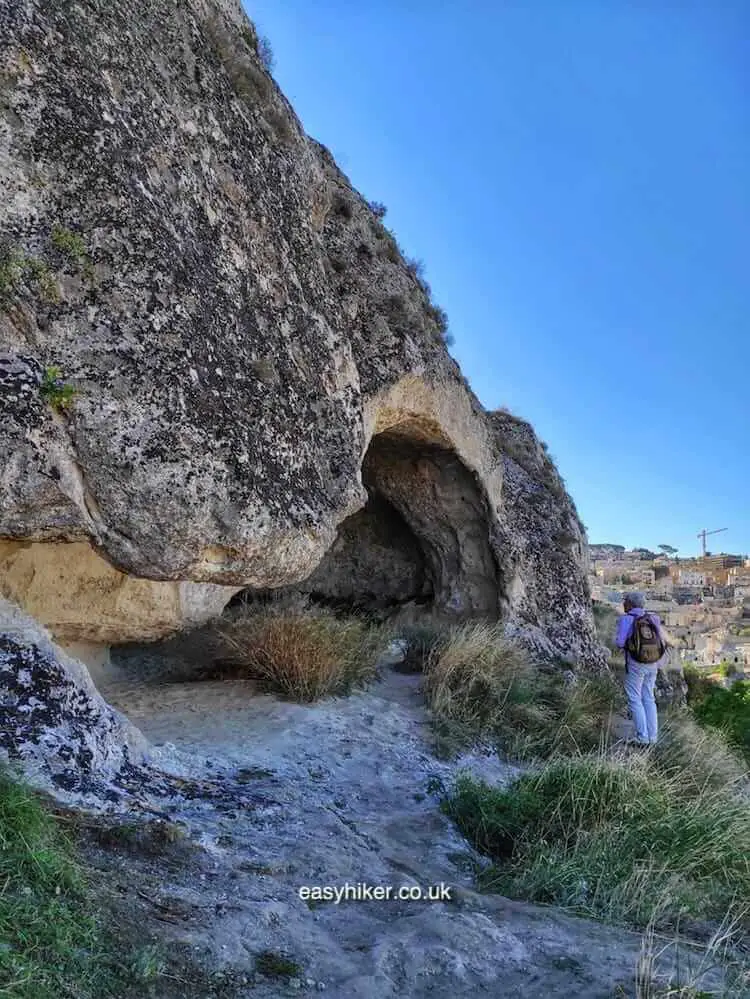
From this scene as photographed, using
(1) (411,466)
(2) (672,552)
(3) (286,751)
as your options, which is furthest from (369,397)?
(2) (672,552)

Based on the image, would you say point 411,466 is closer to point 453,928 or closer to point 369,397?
point 369,397

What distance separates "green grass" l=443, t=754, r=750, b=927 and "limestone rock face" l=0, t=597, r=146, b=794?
2005 mm

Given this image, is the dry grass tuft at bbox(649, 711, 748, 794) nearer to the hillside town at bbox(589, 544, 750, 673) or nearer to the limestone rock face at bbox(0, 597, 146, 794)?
the limestone rock face at bbox(0, 597, 146, 794)

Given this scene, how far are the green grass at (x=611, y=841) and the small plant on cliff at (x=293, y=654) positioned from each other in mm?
2053

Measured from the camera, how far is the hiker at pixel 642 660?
7316mm

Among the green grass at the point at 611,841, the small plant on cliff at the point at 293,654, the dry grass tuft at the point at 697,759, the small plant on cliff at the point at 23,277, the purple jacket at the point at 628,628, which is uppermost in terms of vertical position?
the small plant on cliff at the point at 23,277

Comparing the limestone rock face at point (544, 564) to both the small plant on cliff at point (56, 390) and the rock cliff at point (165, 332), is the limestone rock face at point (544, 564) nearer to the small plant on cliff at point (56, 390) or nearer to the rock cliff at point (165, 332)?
the rock cliff at point (165, 332)

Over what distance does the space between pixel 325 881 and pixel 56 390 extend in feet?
9.50

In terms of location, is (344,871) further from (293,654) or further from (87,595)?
(87,595)

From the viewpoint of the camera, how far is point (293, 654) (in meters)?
6.73

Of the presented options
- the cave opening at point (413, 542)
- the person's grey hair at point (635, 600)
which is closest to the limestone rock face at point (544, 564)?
the cave opening at point (413, 542)

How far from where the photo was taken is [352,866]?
12.7 ft

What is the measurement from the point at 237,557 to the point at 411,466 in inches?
206

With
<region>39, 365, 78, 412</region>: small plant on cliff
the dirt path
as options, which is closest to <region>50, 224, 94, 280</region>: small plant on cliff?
<region>39, 365, 78, 412</region>: small plant on cliff
